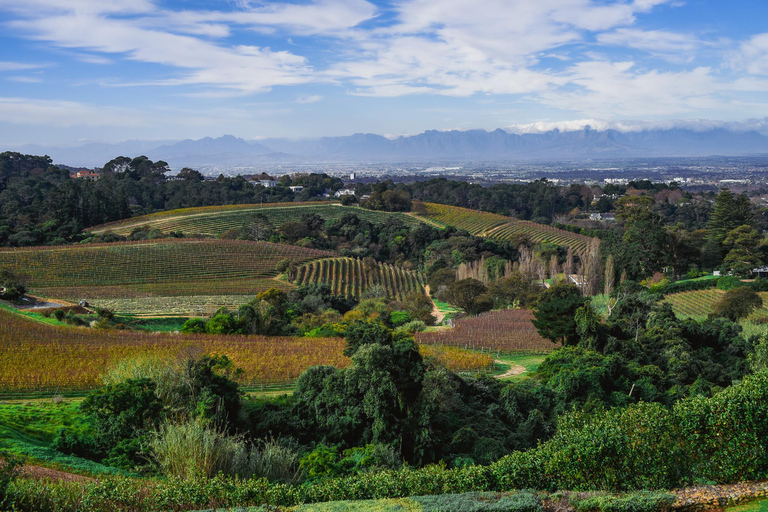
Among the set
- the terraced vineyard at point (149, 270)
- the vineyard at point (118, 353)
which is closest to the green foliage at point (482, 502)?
the vineyard at point (118, 353)

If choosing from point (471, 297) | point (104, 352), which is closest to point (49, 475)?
point (104, 352)

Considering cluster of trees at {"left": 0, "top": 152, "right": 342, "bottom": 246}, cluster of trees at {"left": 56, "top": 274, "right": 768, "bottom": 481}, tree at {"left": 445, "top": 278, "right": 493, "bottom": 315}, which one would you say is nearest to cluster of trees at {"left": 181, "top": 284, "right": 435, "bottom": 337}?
tree at {"left": 445, "top": 278, "right": 493, "bottom": 315}

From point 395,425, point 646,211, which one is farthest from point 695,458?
point 646,211

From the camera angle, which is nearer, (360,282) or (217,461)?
(217,461)

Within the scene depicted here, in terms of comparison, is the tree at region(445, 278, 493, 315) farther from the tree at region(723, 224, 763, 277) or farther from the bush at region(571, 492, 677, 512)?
the bush at region(571, 492, 677, 512)

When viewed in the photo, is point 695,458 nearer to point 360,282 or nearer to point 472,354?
point 472,354

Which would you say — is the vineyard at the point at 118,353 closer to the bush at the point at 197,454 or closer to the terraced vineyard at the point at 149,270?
the bush at the point at 197,454
